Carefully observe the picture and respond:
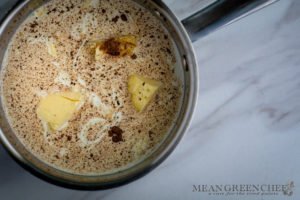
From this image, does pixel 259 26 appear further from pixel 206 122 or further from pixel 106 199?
pixel 106 199

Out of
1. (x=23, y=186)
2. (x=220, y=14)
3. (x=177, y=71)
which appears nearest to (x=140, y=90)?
(x=177, y=71)

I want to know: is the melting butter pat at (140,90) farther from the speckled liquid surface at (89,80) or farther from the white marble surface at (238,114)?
the white marble surface at (238,114)

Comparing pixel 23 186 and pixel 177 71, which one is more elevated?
pixel 177 71

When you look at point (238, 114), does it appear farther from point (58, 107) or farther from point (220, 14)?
point (58, 107)

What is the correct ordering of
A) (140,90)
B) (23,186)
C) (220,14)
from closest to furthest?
(220,14) → (140,90) → (23,186)

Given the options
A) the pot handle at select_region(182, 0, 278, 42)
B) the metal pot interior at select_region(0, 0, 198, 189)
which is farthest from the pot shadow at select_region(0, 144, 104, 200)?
the pot handle at select_region(182, 0, 278, 42)

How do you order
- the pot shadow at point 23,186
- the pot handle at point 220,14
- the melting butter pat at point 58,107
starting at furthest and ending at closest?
the pot shadow at point 23,186
the melting butter pat at point 58,107
the pot handle at point 220,14

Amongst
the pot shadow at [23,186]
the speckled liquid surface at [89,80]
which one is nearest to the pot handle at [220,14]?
the speckled liquid surface at [89,80]

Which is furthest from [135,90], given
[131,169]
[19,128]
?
[19,128]
